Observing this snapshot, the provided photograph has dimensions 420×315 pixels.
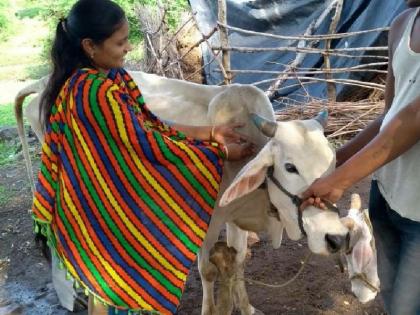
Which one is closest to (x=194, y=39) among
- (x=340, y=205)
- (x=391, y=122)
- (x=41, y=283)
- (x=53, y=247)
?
(x=340, y=205)

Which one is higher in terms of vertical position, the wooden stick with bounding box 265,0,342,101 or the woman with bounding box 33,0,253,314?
the woman with bounding box 33,0,253,314

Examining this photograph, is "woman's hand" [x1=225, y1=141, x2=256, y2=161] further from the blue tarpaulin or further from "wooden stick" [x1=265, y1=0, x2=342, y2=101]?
"wooden stick" [x1=265, y1=0, x2=342, y2=101]

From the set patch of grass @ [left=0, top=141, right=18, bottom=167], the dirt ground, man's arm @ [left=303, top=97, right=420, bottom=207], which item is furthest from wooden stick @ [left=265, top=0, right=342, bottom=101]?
man's arm @ [left=303, top=97, right=420, bottom=207]

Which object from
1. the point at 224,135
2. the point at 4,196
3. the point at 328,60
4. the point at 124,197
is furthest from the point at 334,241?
the point at 328,60

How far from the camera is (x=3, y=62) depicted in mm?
12398

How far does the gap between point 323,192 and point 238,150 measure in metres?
0.64

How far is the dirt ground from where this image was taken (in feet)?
10.2

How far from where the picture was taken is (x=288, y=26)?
22.5 ft

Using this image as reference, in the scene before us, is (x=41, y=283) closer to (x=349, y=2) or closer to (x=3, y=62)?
(x=349, y=2)

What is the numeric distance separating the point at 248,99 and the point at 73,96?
101 cm

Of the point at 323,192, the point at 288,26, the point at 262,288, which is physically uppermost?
the point at 323,192

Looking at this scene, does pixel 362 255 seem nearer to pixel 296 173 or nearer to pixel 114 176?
pixel 296 173

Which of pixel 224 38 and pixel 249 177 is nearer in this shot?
pixel 249 177

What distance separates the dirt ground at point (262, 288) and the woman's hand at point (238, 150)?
1.22m
